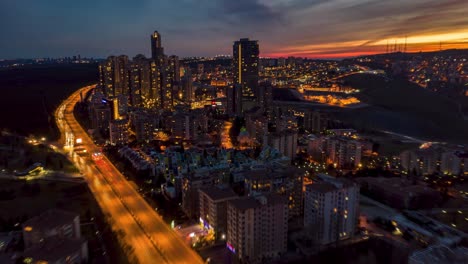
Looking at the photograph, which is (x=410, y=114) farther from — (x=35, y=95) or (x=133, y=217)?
(x=35, y=95)

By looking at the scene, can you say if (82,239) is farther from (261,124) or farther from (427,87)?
(427,87)

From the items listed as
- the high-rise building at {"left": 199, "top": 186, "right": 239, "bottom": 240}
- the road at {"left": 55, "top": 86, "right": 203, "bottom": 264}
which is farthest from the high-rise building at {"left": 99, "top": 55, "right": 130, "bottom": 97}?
the high-rise building at {"left": 199, "top": 186, "right": 239, "bottom": 240}

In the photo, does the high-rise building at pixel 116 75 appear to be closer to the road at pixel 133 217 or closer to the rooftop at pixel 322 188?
the road at pixel 133 217

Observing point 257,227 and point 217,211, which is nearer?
point 257,227

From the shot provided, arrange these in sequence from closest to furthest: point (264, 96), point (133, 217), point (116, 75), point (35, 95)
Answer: point (133, 217), point (264, 96), point (116, 75), point (35, 95)

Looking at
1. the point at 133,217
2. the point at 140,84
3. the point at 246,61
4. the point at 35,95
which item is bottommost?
the point at 133,217

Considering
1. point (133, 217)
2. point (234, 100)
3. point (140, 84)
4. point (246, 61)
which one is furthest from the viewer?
point (246, 61)

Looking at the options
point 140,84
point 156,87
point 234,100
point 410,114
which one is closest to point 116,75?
point 140,84

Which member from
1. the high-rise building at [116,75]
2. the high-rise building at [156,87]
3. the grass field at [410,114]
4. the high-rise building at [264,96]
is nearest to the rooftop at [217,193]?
the grass field at [410,114]
